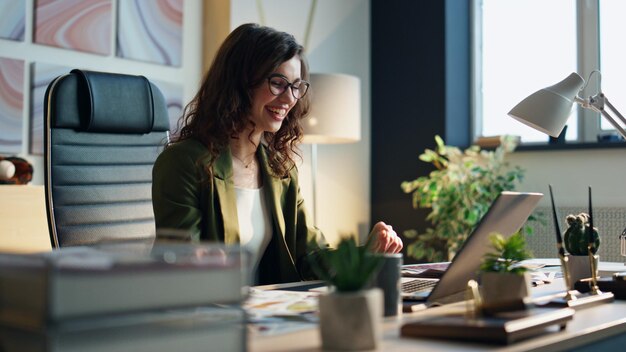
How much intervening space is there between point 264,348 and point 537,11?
13.8 feet

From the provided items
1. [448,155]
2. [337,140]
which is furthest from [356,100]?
[448,155]

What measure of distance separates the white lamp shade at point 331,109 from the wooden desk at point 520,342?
280 cm

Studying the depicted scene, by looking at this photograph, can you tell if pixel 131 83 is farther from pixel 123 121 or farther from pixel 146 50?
pixel 146 50

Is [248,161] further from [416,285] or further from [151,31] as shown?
[151,31]

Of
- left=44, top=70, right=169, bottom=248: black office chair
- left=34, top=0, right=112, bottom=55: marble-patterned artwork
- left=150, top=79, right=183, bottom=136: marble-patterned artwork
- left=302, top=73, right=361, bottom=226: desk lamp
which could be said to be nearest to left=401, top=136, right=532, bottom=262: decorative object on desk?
left=302, top=73, right=361, bottom=226: desk lamp

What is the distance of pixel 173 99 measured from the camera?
4.09 metres

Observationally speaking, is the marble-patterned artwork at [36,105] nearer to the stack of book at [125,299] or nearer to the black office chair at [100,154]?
the black office chair at [100,154]

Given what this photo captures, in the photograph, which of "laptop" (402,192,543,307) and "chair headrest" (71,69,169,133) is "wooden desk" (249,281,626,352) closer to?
"laptop" (402,192,543,307)

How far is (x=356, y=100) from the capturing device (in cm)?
434

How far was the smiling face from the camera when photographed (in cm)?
222

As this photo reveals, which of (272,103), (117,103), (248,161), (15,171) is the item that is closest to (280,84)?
(272,103)

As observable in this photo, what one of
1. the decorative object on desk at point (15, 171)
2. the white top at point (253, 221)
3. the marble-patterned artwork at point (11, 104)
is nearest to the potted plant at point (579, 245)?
the white top at point (253, 221)

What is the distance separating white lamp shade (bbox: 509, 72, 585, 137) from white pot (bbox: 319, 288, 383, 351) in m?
0.95

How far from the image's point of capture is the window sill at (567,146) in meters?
4.21
